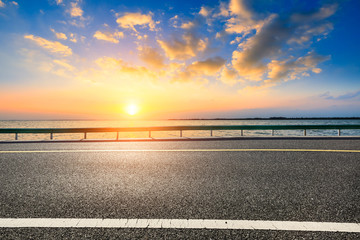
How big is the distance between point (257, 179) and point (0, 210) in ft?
12.7

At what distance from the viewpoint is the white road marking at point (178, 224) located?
2.02 m

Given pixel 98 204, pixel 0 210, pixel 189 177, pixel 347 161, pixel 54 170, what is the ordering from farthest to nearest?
pixel 347 161, pixel 54 170, pixel 189 177, pixel 98 204, pixel 0 210

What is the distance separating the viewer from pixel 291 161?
4797 millimetres

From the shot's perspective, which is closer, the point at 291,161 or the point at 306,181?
the point at 306,181

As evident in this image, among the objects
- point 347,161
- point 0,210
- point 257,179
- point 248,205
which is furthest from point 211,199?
point 347,161

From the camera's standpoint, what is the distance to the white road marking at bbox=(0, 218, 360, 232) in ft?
6.61

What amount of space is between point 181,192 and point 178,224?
2.79ft

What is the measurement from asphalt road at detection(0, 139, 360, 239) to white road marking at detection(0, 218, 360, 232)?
3.0 inches

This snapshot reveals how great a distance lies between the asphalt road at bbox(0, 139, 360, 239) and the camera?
77.8 inches

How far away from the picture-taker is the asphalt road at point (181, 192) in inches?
77.8

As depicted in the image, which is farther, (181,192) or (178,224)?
(181,192)

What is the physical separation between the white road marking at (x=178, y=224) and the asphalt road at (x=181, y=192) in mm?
77

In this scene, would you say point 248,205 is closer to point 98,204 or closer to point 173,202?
point 173,202

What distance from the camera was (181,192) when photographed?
9.62ft
